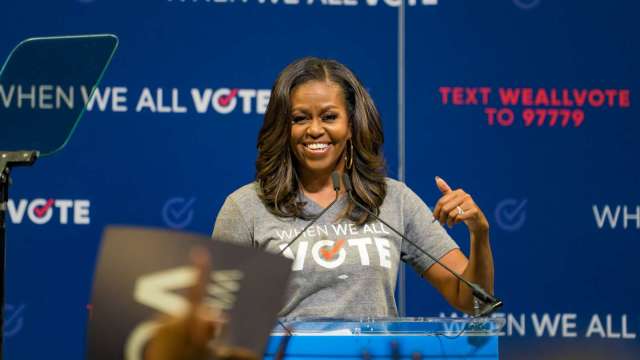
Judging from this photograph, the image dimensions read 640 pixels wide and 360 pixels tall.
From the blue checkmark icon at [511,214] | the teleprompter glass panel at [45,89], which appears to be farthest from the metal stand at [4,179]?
the blue checkmark icon at [511,214]

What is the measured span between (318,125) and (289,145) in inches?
3.7

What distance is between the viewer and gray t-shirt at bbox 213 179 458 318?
2.13 m

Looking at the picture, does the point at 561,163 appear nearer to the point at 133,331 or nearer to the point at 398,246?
the point at 398,246

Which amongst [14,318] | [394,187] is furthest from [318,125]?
[14,318]

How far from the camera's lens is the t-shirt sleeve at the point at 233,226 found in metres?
2.24

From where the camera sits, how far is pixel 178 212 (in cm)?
340

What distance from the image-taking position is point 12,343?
336 cm

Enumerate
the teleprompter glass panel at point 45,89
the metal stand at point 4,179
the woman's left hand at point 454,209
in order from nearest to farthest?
the metal stand at point 4,179, the teleprompter glass panel at point 45,89, the woman's left hand at point 454,209

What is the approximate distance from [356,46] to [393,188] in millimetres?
1217

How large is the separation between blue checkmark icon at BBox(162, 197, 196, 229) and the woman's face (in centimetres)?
118

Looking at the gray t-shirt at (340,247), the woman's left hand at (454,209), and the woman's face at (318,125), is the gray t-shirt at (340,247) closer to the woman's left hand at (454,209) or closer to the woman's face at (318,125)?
the woman's face at (318,125)

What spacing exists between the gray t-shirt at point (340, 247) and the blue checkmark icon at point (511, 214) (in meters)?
1.15

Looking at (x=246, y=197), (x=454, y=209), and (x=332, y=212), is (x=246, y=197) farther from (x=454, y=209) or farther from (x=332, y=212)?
(x=454, y=209)

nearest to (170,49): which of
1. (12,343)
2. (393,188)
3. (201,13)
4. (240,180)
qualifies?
(201,13)
